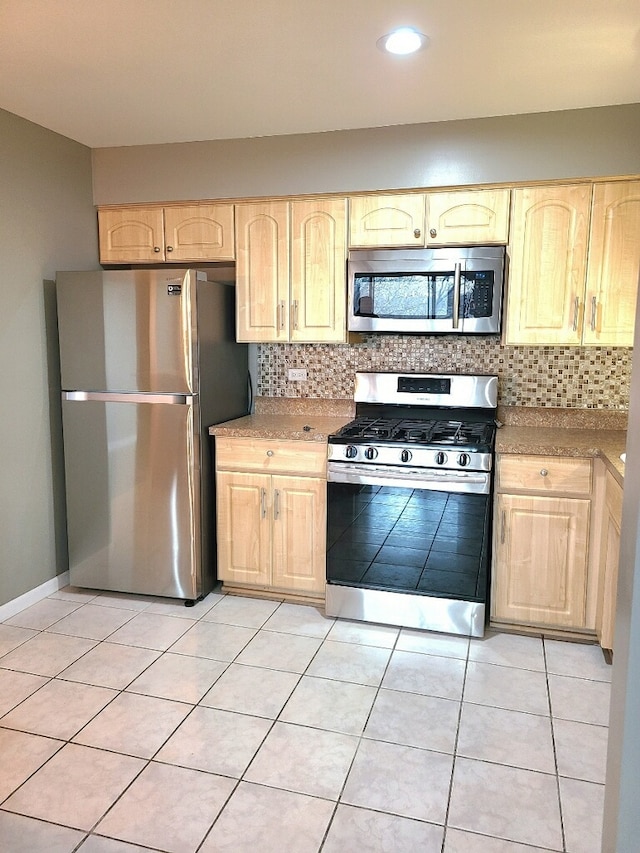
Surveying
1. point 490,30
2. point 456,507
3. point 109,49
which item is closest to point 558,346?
point 456,507

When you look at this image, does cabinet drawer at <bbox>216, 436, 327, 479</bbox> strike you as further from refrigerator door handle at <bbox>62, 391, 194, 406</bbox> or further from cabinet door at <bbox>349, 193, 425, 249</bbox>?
cabinet door at <bbox>349, 193, 425, 249</bbox>

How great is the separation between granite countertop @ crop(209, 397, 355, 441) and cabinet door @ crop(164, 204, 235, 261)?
2.86ft

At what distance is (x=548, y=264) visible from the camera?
2990 millimetres

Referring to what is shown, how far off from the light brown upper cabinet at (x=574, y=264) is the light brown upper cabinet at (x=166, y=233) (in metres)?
1.48

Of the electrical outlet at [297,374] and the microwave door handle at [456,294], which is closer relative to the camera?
the microwave door handle at [456,294]

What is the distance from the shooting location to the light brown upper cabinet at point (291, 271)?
3.26 m

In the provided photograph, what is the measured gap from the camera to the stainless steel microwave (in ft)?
9.94

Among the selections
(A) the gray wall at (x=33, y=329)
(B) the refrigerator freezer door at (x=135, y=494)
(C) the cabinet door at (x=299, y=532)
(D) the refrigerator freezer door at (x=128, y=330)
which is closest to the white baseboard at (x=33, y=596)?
(A) the gray wall at (x=33, y=329)

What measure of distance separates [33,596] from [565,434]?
281cm

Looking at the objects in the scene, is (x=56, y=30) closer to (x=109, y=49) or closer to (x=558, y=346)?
(x=109, y=49)

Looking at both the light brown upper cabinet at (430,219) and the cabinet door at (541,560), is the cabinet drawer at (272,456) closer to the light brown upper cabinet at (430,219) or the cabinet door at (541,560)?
the cabinet door at (541,560)

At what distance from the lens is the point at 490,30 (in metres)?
2.11

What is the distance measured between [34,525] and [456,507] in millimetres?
2106

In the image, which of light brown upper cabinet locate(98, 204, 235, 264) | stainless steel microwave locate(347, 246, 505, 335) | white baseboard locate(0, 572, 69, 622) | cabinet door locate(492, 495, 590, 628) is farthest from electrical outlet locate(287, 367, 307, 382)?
white baseboard locate(0, 572, 69, 622)
